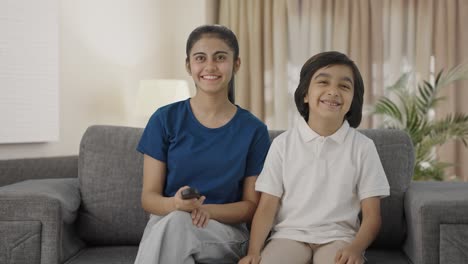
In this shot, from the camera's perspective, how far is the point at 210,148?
2453 mm

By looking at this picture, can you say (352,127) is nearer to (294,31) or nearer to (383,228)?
(383,228)

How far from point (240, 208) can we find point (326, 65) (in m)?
0.55

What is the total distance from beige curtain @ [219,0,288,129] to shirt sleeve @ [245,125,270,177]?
346 cm

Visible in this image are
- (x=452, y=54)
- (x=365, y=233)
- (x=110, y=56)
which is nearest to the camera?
(x=365, y=233)

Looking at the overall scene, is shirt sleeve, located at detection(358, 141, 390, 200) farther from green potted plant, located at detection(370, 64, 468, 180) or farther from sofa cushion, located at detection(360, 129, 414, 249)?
green potted plant, located at detection(370, 64, 468, 180)

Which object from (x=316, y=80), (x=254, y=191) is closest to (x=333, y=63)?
(x=316, y=80)

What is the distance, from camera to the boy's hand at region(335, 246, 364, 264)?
2.13 metres

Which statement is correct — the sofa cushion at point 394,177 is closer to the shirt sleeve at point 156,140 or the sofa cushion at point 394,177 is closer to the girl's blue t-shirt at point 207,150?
the girl's blue t-shirt at point 207,150

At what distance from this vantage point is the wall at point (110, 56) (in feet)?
15.1

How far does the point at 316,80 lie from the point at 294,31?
11.7 ft

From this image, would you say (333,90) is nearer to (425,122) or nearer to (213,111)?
(213,111)

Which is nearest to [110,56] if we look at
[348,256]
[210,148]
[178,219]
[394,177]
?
[210,148]

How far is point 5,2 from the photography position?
3.84m

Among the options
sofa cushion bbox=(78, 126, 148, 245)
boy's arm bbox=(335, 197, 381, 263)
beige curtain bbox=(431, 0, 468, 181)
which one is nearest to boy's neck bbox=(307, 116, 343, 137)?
boy's arm bbox=(335, 197, 381, 263)
